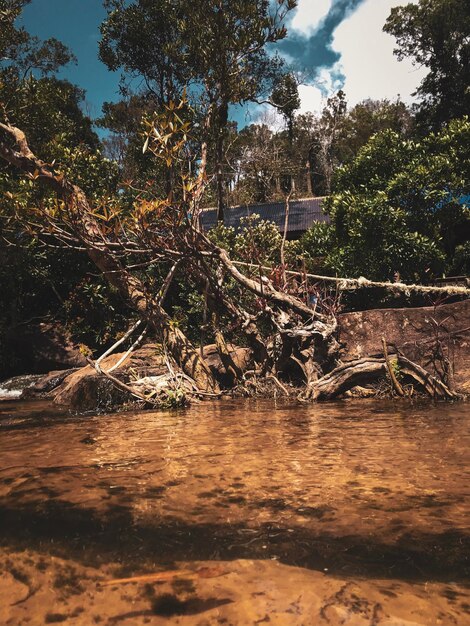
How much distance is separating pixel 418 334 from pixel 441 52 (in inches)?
946

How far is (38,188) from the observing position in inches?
459

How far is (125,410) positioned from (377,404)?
10.6 feet

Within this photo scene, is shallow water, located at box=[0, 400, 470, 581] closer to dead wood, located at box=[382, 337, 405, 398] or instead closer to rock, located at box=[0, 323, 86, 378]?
dead wood, located at box=[382, 337, 405, 398]

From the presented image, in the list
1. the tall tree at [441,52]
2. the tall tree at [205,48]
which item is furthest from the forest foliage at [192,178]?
the tall tree at [441,52]

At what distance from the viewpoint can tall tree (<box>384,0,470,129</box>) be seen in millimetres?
22719

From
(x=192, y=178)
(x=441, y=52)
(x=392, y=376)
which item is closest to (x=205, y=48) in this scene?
(x=192, y=178)

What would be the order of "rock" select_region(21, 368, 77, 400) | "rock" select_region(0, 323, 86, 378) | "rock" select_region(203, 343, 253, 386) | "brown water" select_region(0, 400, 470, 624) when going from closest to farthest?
"brown water" select_region(0, 400, 470, 624) → "rock" select_region(203, 343, 253, 386) → "rock" select_region(21, 368, 77, 400) → "rock" select_region(0, 323, 86, 378)

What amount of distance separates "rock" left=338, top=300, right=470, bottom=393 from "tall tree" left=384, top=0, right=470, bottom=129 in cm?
2045

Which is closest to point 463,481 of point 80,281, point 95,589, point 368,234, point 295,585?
point 295,585

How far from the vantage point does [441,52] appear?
Result: 2358 cm

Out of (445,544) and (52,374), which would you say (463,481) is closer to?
(445,544)

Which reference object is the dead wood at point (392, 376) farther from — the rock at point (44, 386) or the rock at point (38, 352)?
the rock at point (38, 352)

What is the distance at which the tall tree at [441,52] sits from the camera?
22.7 m

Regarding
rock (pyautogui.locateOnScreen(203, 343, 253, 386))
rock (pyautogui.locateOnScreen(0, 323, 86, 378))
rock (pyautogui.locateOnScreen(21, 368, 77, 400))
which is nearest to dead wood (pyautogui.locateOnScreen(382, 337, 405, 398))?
rock (pyautogui.locateOnScreen(203, 343, 253, 386))
